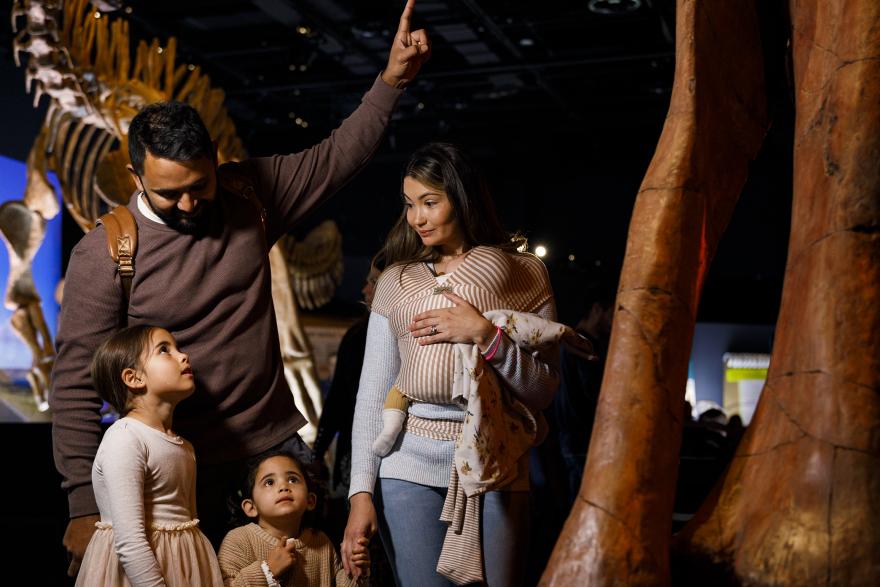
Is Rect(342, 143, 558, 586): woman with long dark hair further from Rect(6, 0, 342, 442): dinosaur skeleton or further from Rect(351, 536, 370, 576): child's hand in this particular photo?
Rect(6, 0, 342, 442): dinosaur skeleton

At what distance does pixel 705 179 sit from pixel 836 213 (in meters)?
0.18

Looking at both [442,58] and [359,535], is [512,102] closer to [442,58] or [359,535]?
[442,58]

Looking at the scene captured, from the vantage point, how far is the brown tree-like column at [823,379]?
1.16m

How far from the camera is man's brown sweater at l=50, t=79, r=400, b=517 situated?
88.4 inches

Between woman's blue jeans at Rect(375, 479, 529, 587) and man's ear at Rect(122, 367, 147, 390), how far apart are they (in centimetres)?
57

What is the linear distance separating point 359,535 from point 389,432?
21cm

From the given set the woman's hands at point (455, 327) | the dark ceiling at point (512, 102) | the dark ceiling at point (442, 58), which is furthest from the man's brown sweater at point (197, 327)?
the dark ceiling at point (442, 58)

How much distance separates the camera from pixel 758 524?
1.22m

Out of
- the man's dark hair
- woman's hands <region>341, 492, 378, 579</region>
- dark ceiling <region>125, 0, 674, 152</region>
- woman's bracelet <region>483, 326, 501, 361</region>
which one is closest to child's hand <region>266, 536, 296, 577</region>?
woman's hands <region>341, 492, 378, 579</region>

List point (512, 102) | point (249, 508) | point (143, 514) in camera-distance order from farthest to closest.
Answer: point (512, 102), point (249, 508), point (143, 514)

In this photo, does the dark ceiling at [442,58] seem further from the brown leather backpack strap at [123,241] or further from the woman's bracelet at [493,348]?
Answer: the woman's bracelet at [493,348]

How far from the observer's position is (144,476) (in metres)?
2.15

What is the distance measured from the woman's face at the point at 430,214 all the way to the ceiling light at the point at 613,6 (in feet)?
22.5

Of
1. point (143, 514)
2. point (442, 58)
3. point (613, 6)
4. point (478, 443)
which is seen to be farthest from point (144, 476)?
point (442, 58)
